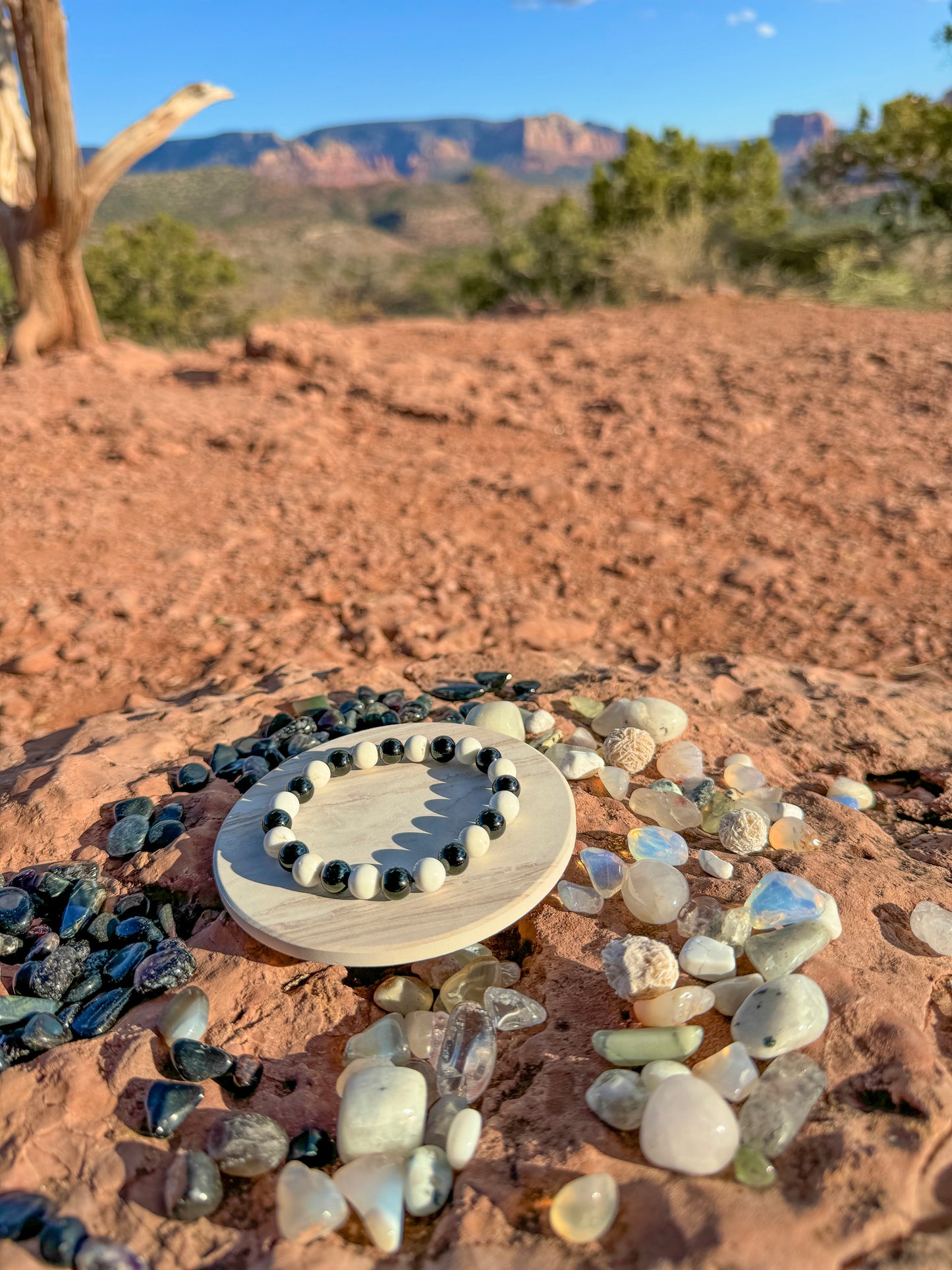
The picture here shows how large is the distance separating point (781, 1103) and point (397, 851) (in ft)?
2.82

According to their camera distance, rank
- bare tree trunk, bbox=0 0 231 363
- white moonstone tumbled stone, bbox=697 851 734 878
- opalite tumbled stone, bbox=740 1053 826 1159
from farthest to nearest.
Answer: bare tree trunk, bbox=0 0 231 363
white moonstone tumbled stone, bbox=697 851 734 878
opalite tumbled stone, bbox=740 1053 826 1159

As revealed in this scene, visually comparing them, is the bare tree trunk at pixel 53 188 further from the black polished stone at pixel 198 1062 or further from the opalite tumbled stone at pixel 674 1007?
the opalite tumbled stone at pixel 674 1007

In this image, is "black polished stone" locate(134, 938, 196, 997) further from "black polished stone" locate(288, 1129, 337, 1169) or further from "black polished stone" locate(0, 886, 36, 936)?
"black polished stone" locate(288, 1129, 337, 1169)

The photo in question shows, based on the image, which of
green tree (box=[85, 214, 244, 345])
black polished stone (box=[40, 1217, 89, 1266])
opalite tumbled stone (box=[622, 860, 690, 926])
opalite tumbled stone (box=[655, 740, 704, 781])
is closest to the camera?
black polished stone (box=[40, 1217, 89, 1266])

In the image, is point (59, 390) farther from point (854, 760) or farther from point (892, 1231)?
point (892, 1231)

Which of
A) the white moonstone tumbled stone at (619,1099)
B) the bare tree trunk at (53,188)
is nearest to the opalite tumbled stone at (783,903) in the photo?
the white moonstone tumbled stone at (619,1099)

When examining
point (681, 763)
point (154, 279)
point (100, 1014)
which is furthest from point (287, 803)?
point (154, 279)

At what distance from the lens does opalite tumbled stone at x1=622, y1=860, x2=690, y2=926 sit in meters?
1.65

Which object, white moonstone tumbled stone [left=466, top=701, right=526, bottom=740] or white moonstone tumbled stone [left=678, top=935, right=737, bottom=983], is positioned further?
white moonstone tumbled stone [left=466, top=701, right=526, bottom=740]

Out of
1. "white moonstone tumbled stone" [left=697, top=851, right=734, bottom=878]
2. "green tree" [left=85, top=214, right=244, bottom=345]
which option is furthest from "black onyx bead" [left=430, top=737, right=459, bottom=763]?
"green tree" [left=85, top=214, right=244, bottom=345]

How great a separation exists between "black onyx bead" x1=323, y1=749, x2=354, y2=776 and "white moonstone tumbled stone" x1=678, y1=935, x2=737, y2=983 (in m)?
0.89

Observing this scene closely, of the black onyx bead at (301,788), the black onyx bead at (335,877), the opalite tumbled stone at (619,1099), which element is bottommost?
the opalite tumbled stone at (619,1099)

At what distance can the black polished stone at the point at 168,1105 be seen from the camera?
130cm

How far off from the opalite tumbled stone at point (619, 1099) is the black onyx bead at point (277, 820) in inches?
32.1
